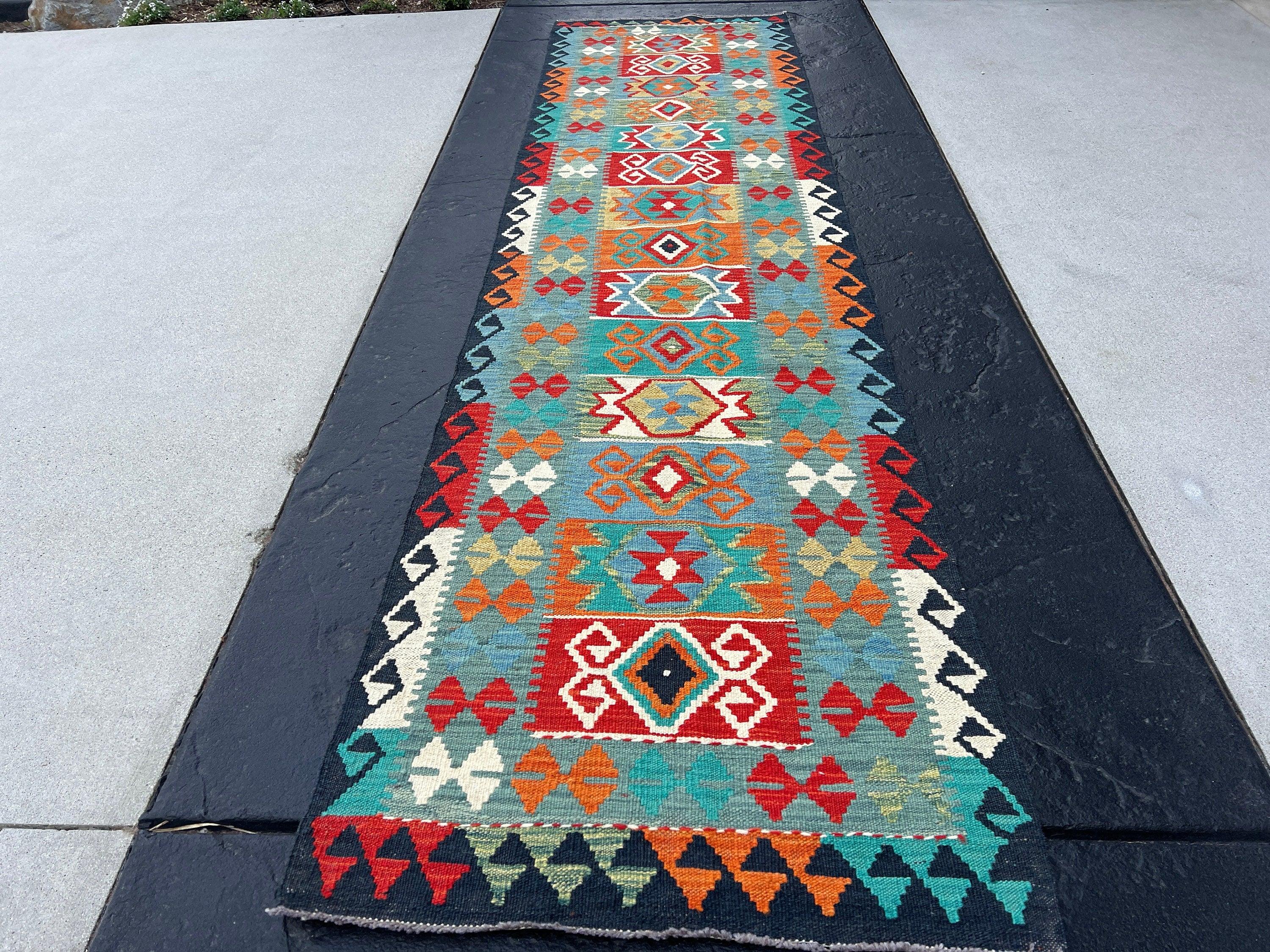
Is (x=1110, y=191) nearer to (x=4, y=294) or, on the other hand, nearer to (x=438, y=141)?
(x=438, y=141)

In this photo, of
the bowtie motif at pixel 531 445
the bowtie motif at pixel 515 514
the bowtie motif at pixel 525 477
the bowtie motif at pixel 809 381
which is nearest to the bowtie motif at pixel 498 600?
the bowtie motif at pixel 515 514

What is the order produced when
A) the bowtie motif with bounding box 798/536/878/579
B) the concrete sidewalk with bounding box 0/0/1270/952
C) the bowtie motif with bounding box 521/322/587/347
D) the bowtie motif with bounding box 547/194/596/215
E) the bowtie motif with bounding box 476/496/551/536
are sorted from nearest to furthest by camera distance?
the concrete sidewalk with bounding box 0/0/1270/952, the bowtie motif with bounding box 798/536/878/579, the bowtie motif with bounding box 476/496/551/536, the bowtie motif with bounding box 521/322/587/347, the bowtie motif with bounding box 547/194/596/215

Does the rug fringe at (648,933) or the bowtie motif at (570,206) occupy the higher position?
the bowtie motif at (570,206)

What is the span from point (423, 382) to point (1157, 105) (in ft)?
9.35

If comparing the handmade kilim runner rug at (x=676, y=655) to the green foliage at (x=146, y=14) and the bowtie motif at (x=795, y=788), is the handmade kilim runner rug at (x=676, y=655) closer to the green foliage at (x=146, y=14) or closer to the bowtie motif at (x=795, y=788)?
the bowtie motif at (x=795, y=788)

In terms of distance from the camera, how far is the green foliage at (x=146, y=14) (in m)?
4.16

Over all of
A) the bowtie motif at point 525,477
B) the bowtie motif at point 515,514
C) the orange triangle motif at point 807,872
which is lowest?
the orange triangle motif at point 807,872

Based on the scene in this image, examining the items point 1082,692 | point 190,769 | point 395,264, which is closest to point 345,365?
point 395,264

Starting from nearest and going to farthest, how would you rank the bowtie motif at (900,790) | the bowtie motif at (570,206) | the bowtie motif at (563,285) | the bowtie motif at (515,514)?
the bowtie motif at (900,790) → the bowtie motif at (515,514) → the bowtie motif at (563,285) → the bowtie motif at (570,206)

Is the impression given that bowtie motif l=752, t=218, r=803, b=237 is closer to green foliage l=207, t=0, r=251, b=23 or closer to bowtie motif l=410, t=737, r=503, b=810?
bowtie motif l=410, t=737, r=503, b=810

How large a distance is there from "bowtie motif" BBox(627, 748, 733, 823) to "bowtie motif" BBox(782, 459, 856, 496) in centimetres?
66

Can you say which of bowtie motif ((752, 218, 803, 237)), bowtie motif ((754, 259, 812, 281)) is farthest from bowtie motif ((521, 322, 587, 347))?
bowtie motif ((752, 218, 803, 237))

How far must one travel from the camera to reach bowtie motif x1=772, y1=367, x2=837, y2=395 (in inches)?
83.1

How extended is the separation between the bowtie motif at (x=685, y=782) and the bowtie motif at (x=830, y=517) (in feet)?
1.82
